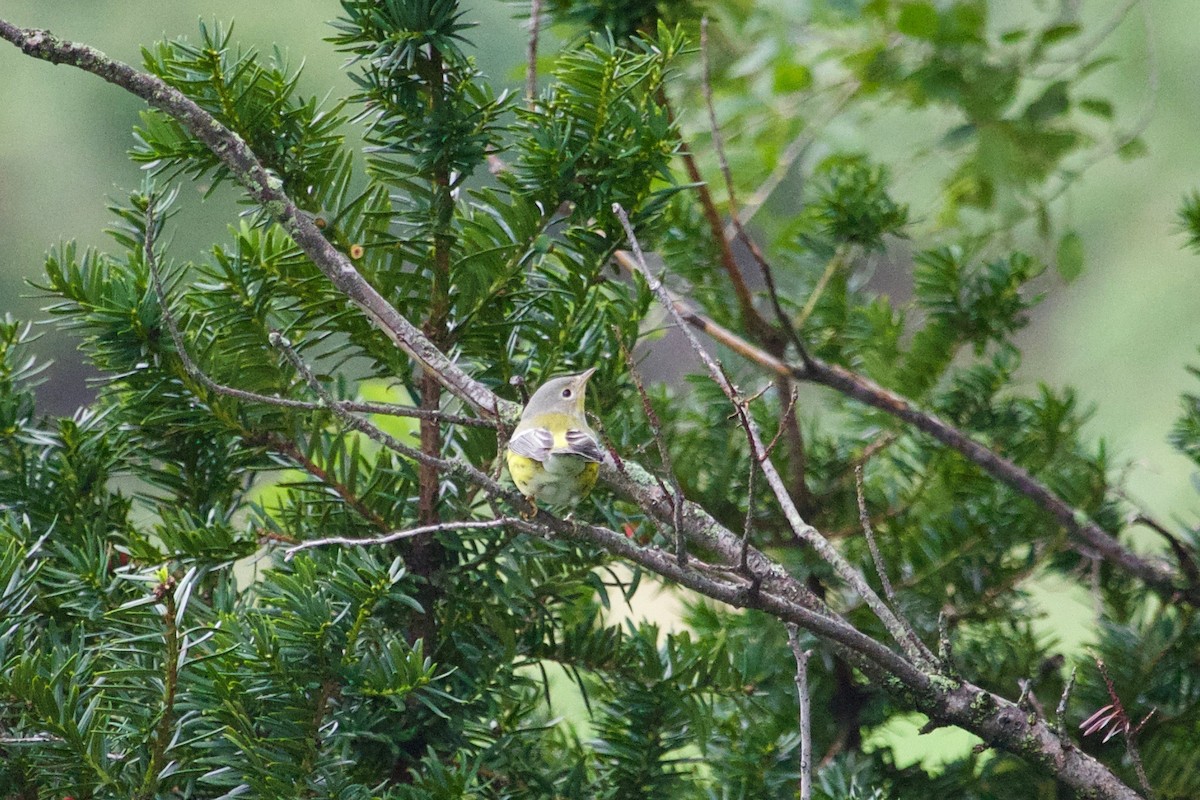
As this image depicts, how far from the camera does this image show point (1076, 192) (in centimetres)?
197

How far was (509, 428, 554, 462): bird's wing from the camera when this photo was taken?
19.4 inches

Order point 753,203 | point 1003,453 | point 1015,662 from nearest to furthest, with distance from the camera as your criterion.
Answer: point 1015,662, point 1003,453, point 753,203

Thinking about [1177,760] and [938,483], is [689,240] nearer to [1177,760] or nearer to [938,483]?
[938,483]

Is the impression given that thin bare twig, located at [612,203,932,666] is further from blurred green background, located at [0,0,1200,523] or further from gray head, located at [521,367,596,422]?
blurred green background, located at [0,0,1200,523]

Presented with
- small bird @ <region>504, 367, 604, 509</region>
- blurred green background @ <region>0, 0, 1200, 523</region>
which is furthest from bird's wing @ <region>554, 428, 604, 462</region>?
blurred green background @ <region>0, 0, 1200, 523</region>

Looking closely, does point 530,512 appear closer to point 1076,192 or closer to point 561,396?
point 561,396

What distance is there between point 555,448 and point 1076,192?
1793 millimetres

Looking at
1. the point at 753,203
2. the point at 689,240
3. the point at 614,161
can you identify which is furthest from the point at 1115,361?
the point at 614,161

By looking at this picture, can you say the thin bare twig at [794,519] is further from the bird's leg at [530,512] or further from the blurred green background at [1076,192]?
the blurred green background at [1076,192]

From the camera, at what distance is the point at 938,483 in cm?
78

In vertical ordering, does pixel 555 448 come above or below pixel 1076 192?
below

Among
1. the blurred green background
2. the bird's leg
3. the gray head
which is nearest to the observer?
the bird's leg

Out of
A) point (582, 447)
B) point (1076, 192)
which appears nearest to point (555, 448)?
point (582, 447)

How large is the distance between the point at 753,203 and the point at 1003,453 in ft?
1.10
